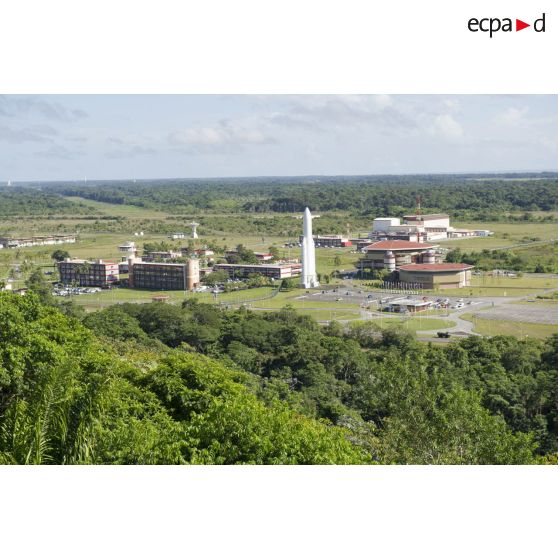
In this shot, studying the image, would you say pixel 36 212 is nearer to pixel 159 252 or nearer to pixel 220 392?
pixel 159 252

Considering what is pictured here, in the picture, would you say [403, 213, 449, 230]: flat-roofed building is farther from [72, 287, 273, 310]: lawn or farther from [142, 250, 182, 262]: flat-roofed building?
[72, 287, 273, 310]: lawn

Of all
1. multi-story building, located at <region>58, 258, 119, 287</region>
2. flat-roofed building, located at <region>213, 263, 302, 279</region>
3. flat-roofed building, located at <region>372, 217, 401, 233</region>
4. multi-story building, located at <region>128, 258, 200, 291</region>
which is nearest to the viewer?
multi-story building, located at <region>128, 258, 200, 291</region>

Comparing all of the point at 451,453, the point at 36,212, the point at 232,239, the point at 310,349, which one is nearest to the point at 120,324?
the point at 310,349

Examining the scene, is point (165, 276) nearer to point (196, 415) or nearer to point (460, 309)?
Answer: point (460, 309)

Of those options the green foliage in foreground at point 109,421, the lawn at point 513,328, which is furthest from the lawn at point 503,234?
the green foliage in foreground at point 109,421

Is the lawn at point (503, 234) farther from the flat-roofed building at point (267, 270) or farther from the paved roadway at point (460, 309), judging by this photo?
the paved roadway at point (460, 309)

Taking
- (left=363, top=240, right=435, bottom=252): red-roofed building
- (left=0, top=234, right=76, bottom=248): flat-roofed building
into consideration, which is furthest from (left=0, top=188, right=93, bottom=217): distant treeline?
(left=363, top=240, right=435, bottom=252): red-roofed building

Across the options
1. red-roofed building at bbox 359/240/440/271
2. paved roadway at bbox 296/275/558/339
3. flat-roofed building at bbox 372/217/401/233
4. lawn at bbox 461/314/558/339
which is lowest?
lawn at bbox 461/314/558/339
